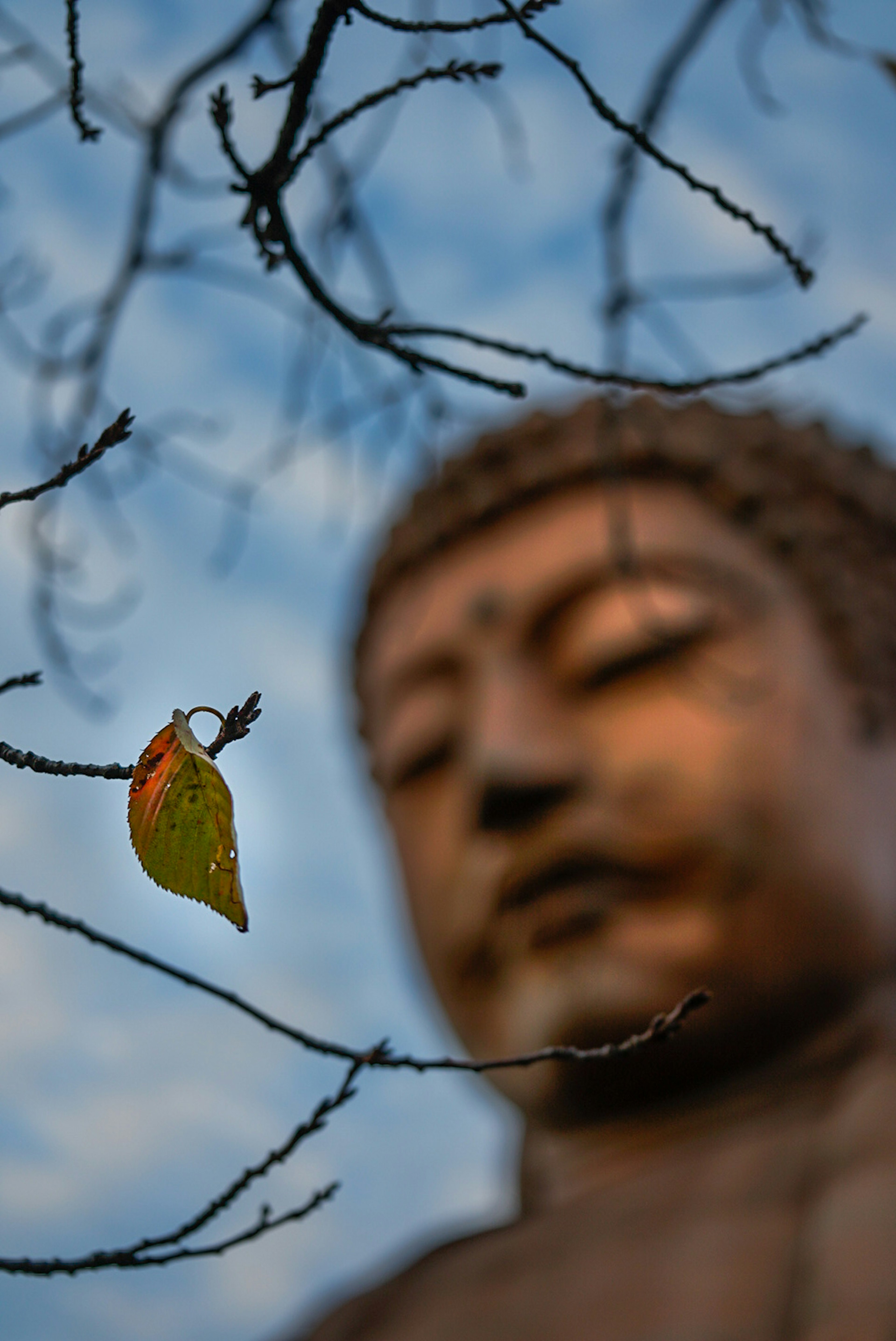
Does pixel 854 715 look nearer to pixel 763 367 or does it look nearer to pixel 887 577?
pixel 887 577

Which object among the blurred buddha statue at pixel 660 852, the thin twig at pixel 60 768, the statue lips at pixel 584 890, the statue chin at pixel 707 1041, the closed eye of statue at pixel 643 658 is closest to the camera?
the thin twig at pixel 60 768

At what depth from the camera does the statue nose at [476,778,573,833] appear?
2.48 m

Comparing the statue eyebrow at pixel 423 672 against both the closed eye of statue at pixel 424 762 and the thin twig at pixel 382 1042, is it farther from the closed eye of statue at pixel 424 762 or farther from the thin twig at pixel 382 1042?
the thin twig at pixel 382 1042

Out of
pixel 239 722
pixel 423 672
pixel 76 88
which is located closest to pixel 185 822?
pixel 239 722

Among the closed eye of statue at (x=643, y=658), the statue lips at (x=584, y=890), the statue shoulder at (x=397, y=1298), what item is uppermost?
the closed eye of statue at (x=643, y=658)

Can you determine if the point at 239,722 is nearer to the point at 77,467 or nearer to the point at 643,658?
the point at 77,467

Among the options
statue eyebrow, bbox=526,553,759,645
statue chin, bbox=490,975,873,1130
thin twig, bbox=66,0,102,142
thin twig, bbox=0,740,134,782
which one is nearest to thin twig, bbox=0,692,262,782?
thin twig, bbox=0,740,134,782

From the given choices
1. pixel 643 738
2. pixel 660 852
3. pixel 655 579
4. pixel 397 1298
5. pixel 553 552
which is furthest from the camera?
pixel 553 552

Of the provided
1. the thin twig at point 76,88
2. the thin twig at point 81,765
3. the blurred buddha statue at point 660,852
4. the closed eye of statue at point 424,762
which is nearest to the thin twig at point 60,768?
the thin twig at point 81,765

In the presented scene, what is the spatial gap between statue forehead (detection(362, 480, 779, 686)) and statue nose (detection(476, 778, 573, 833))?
1.39 feet

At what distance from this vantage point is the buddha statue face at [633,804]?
2.33 metres

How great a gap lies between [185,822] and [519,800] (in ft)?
5.87

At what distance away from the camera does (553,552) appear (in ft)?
9.24

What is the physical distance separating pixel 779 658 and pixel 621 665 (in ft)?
1.00
